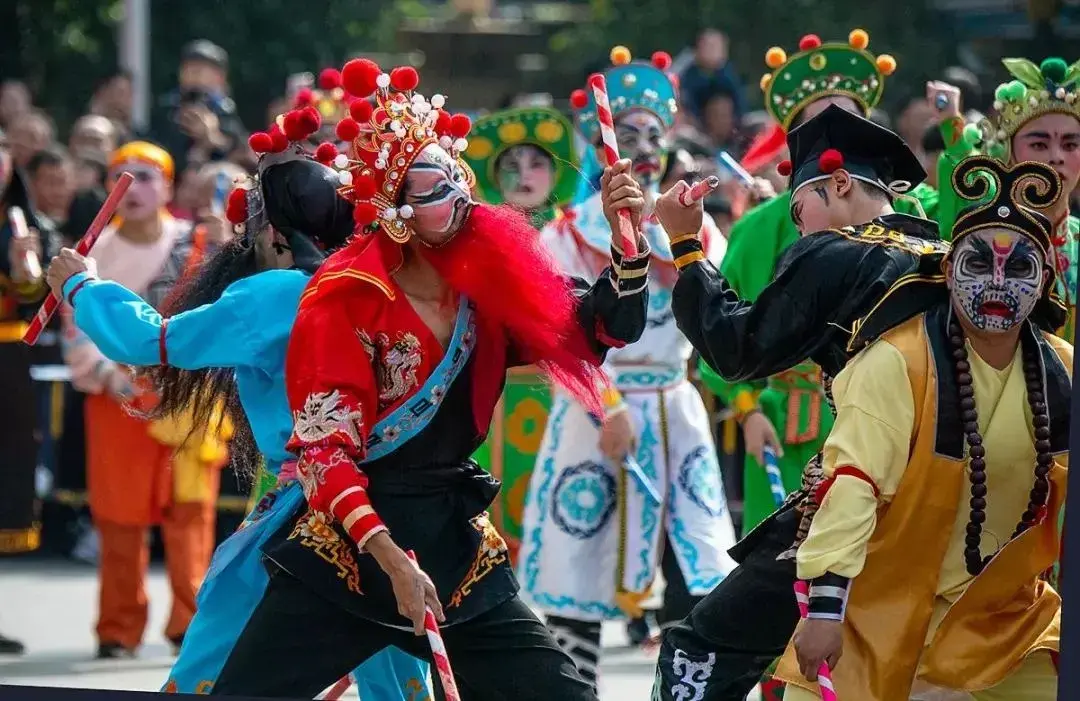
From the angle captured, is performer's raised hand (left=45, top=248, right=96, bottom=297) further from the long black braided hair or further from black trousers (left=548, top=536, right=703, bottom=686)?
black trousers (left=548, top=536, right=703, bottom=686)

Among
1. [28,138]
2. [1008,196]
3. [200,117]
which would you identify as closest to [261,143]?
[1008,196]

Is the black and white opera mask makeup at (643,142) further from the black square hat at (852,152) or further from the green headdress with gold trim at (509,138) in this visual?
the black square hat at (852,152)

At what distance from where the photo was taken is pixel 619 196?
183 inches

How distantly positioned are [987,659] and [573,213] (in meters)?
3.00

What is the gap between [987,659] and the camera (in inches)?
171

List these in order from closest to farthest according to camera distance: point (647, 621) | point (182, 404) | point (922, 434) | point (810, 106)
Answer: point (922, 434) < point (182, 404) < point (810, 106) < point (647, 621)

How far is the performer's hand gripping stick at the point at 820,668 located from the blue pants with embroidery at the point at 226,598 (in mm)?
1195

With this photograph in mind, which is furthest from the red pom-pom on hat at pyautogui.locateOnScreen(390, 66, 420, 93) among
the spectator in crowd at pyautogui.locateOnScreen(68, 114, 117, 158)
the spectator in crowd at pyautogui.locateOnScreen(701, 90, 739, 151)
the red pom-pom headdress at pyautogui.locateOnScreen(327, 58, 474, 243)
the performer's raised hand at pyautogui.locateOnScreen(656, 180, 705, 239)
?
the spectator in crowd at pyautogui.locateOnScreen(701, 90, 739, 151)

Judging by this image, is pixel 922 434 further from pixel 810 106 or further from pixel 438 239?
pixel 810 106

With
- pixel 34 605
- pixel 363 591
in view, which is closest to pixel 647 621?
pixel 34 605

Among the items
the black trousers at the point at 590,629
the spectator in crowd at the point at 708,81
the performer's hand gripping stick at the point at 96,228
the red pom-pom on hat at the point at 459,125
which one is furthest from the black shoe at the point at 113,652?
the spectator in crowd at the point at 708,81

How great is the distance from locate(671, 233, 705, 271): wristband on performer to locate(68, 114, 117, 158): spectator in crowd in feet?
23.5

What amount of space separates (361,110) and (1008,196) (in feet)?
4.57

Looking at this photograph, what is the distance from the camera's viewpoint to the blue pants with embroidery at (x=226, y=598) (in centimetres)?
490
